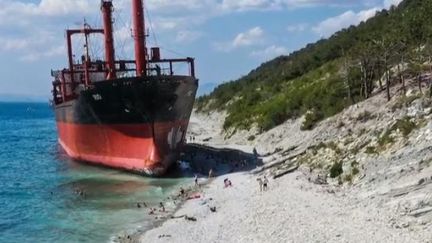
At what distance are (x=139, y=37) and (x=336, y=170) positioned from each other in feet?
74.2

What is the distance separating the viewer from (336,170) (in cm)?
3244

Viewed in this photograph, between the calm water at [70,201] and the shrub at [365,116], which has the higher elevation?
the shrub at [365,116]

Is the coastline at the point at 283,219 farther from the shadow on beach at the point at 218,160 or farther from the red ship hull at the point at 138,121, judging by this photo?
the red ship hull at the point at 138,121

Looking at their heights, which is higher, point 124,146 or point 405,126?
point 405,126

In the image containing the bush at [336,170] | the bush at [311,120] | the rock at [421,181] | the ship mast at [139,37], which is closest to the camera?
the rock at [421,181]

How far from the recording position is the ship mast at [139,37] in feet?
160

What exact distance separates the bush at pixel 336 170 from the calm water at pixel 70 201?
9586 mm

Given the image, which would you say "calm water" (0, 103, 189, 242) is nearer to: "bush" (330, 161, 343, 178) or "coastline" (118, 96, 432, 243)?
"coastline" (118, 96, 432, 243)

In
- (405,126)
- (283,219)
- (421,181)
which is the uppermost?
(405,126)

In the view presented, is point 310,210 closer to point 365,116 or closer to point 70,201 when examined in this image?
point 365,116

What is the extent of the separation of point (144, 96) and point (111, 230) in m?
16.2

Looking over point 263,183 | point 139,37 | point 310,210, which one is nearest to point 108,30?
point 139,37

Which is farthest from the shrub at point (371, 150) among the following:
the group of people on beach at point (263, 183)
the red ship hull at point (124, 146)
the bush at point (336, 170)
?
the red ship hull at point (124, 146)

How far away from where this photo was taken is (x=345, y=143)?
37625 mm
